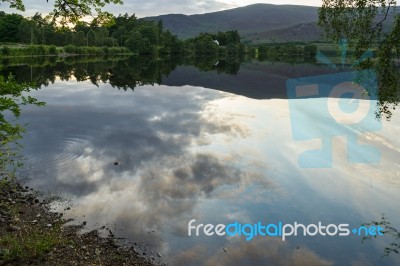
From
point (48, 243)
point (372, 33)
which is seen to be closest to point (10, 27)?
point (372, 33)

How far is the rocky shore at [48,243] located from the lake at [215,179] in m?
0.88

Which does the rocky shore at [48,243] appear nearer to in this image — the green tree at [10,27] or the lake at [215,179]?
the lake at [215,179]

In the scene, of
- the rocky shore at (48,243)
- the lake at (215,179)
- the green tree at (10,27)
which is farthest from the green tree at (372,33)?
the green tree at (10,27)

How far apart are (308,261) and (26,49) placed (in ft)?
433

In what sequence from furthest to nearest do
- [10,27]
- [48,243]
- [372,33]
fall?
1. [10,27]
2. [372,33]
3. [48,243]

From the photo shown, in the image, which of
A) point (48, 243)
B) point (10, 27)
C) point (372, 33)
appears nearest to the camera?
point (48, 243)

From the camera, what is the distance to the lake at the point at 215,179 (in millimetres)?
15188

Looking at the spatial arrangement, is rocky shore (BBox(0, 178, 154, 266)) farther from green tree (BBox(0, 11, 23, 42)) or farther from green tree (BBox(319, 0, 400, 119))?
green tree (BBox(0, 11, 23, 42))

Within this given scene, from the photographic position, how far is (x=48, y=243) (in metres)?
13.0

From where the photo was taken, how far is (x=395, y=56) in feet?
68.5

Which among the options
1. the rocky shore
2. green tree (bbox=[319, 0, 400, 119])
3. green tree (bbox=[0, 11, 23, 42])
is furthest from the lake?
green tree (bbox=[0, 11, 23, 42])

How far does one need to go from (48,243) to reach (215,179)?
1142 cm

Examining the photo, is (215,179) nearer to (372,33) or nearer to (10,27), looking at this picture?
(372,33)

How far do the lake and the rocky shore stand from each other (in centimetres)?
88
